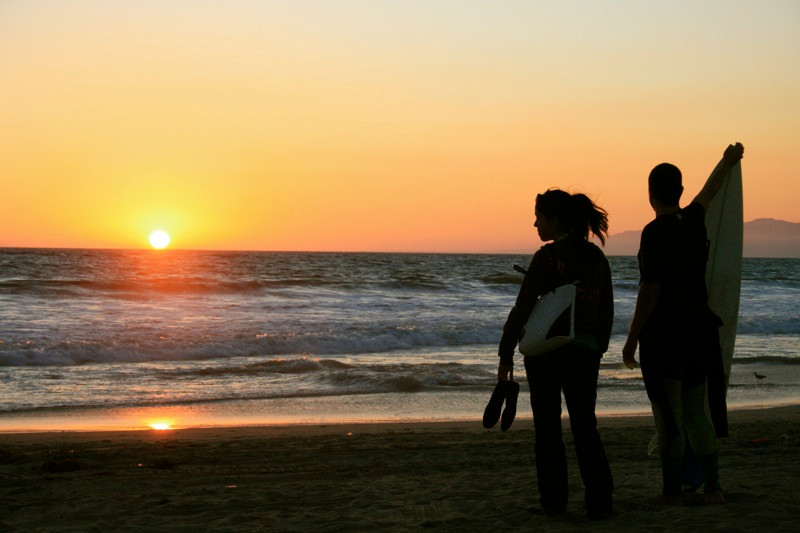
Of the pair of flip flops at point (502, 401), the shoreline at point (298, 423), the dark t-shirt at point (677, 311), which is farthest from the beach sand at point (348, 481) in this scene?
the dark t-shirt at point (677, 311)

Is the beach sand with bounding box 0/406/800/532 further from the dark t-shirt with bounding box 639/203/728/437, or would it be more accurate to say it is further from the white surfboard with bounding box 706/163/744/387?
the white surfboard with bounding box 706/163/744/387

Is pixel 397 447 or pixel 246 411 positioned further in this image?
pixel 246 411

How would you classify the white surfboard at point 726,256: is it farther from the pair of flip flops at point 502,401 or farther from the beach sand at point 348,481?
the pair of flip flops at point 502,401

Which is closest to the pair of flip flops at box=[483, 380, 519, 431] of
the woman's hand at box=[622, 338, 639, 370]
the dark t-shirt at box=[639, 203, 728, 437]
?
the woman's hand at box=[622, 338, 639, 370]

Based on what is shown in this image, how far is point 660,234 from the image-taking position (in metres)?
4.06

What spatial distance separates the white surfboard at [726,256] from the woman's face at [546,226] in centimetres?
98

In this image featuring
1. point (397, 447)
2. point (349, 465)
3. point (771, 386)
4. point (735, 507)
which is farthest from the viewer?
point (771, 386)

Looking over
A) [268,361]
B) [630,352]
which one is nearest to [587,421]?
[630,352]

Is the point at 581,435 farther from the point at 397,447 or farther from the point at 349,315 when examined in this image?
the point at 349,315

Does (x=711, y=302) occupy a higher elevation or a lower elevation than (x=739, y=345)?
higher

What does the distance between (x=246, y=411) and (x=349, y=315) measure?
13670mm

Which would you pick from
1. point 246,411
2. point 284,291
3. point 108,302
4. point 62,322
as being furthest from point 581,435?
point 284,291

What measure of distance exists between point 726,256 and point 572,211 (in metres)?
1.05

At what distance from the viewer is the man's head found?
418 cm
